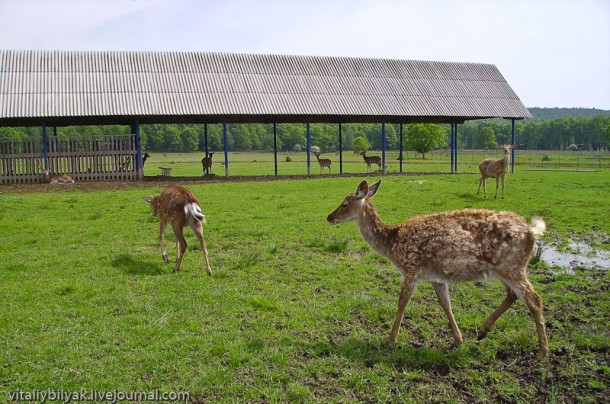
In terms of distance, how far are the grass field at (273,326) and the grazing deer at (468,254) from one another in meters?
0.47

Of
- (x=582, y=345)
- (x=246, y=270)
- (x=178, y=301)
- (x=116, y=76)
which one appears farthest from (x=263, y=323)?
(x=116, y=76)

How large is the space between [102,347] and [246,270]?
347 cm

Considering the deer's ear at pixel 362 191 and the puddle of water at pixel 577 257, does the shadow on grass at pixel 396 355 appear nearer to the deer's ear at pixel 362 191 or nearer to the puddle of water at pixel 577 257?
the deer's ear at pixel 362 191

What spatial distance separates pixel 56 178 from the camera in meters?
23.4

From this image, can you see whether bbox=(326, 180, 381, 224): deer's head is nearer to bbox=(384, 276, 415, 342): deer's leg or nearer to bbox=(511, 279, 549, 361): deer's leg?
bbox=(384, 276, 415, 342): deer's leg

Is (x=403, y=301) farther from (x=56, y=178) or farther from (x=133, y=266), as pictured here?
(x=56, y=178)

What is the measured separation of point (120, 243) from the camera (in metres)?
11.0

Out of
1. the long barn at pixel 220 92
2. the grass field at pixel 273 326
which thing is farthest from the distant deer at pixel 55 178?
the grass field at pixel 273 326

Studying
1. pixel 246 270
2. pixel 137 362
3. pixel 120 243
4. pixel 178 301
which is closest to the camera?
pixel 137 362

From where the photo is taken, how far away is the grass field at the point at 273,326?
4859 mm

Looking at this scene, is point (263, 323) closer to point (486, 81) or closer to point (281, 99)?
point (281, 99)

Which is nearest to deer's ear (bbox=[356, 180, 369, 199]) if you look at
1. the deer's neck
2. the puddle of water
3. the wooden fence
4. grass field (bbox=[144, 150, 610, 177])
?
the deer's neck

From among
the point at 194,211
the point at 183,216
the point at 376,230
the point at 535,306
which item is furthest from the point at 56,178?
the point at 535,306

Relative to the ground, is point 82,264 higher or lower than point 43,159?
lower
